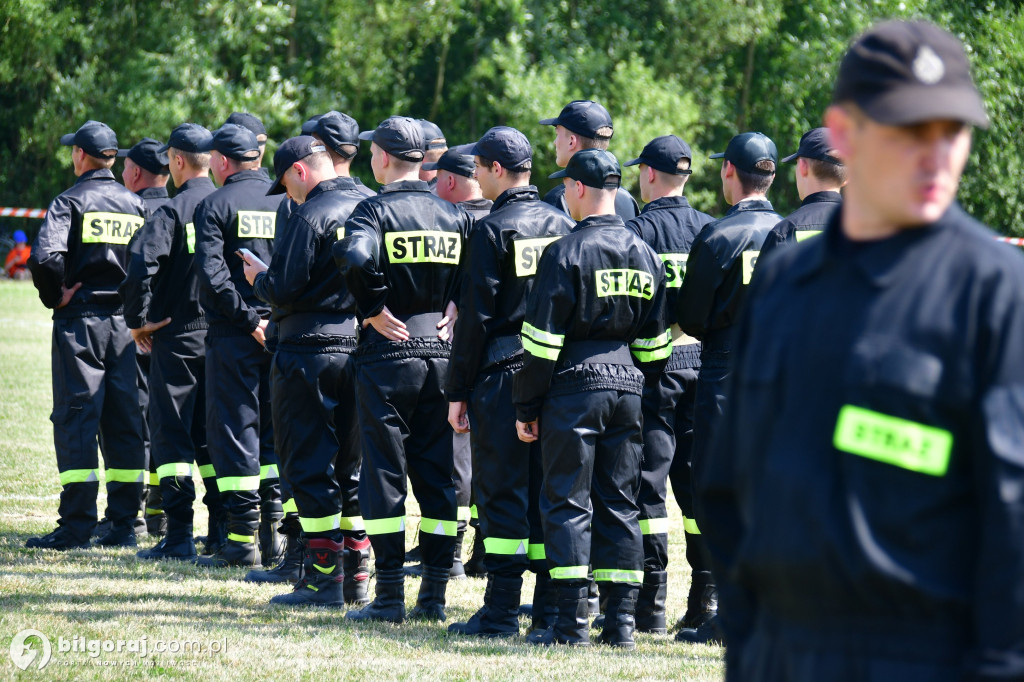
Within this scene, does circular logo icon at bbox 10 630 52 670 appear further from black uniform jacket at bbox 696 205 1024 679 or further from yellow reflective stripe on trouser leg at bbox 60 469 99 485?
black uniform jacket at bbox 696 205 1024 679

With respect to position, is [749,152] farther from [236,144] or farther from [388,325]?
[236,144]

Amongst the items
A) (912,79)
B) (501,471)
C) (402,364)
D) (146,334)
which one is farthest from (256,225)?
(912,79)

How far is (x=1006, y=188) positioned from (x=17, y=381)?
22775mm

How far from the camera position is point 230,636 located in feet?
19.8

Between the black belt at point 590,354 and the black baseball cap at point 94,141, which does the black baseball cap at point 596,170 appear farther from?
the black baseball cap at point 94,141

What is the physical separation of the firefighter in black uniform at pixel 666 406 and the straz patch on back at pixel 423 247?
1100 mm

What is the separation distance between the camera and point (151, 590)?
707 cm

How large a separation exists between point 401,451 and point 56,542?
10.4 ft

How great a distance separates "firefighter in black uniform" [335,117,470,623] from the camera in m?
6.50

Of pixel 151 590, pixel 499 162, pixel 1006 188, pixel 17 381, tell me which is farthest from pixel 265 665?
pixel 1006 188

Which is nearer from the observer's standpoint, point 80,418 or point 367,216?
point 367,216

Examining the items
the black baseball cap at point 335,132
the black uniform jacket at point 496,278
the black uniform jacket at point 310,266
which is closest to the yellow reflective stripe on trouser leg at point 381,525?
the black uniform jacket at point 496,278

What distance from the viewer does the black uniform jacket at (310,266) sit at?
6.79m

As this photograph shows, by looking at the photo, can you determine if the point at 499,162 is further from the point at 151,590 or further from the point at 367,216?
the point at 151,590
